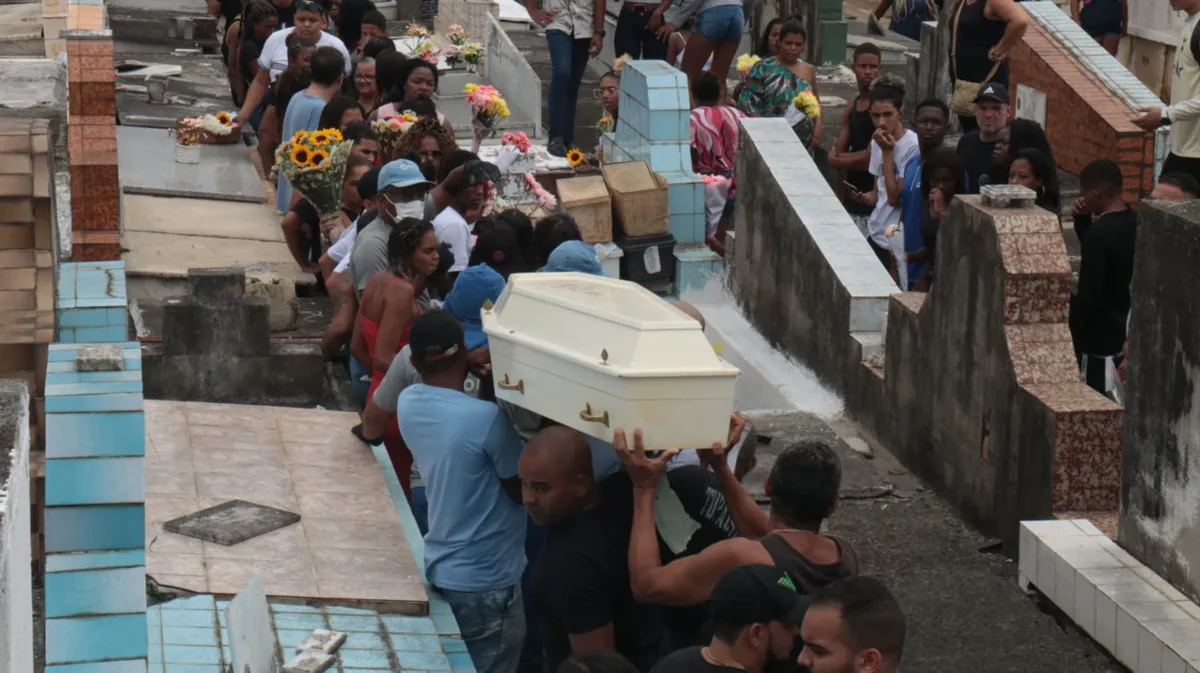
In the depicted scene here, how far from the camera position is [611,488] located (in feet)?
17.9

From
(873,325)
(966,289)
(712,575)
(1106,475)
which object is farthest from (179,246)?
(712,575)

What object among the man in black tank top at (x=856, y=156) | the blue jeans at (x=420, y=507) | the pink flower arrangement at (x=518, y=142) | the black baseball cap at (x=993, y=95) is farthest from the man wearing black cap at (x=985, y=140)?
the blue jeans at (x=420, y=507)

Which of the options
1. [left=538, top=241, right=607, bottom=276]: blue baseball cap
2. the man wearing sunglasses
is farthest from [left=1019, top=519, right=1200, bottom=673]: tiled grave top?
the man wearing sunglasses

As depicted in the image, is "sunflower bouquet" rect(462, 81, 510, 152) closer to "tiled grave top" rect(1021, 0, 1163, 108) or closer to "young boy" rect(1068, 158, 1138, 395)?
"tiled grave top" rect(1021, 0, 1163, 108)

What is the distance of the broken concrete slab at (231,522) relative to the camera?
19.8 ft

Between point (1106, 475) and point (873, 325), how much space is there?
2389 mm

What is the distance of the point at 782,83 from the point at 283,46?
380 cm

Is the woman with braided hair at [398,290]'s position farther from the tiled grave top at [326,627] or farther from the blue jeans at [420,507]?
the tiled grave top at [326,627]

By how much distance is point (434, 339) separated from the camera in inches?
240

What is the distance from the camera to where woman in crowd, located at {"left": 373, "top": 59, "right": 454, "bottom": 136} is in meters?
11.7

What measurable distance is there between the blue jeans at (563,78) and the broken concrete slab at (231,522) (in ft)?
27.4

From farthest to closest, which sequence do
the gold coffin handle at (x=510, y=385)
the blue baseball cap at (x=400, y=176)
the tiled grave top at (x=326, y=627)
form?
the blue baseball cap at (x=400, y=176) < the gold coffin handle at (x=510, y=385) < the tiled grave top at (x=326, y=627)

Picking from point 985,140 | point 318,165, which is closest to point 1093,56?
point 985,140

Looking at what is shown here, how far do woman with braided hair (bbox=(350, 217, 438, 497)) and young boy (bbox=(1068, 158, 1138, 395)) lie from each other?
298 centimetres
